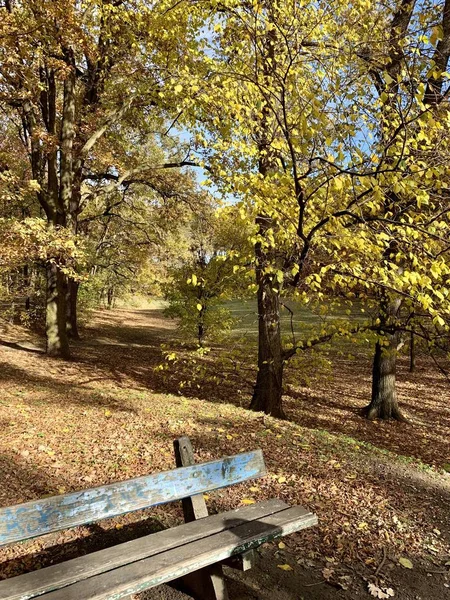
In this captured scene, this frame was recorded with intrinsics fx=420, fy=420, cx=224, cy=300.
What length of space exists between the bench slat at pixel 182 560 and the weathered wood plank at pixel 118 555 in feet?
0.13

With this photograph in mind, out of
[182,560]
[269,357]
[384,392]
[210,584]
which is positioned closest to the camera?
[182,560]

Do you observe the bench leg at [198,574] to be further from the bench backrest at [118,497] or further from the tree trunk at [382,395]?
the tree trunk at [382,395]

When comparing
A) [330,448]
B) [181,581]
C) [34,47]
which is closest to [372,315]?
[330,448]

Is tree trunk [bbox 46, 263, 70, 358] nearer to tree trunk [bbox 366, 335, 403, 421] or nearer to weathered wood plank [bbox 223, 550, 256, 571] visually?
tree trunk [bbox 366, 335, 403, 421]

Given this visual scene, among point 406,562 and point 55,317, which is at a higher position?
point 55,317

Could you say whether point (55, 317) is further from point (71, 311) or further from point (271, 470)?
point (271, 470)

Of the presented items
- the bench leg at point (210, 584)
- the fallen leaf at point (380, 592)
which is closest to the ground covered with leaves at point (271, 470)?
the fallen leaf at point (380, 592)

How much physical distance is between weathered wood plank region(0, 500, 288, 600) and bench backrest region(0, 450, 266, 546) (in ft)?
0.61

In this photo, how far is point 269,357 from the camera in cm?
814

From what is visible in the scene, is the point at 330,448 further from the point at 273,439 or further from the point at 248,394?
the point at 248,394

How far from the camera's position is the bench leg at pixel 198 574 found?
2.70 m

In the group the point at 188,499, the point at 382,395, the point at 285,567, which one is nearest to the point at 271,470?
the point at 285,567

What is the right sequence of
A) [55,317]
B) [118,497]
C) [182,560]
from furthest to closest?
[55,317]
[118,497]
[182,560]

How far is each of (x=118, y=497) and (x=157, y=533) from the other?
358mm
